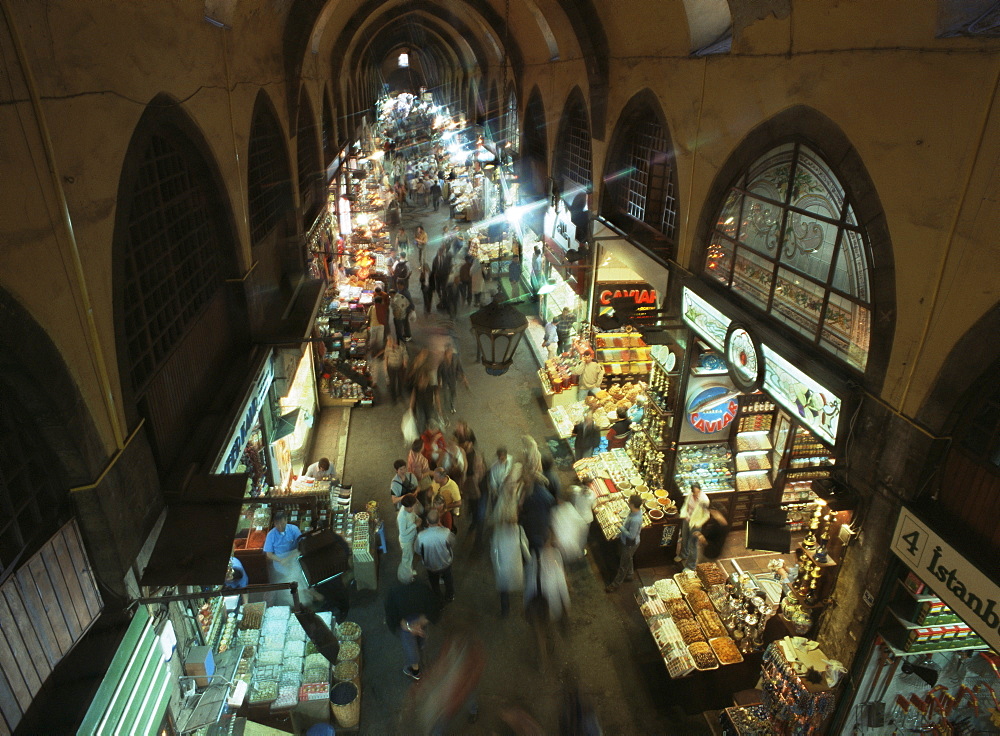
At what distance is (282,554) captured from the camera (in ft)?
22.4

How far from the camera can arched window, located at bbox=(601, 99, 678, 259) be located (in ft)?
29.1

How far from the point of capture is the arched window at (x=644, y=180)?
8.87m

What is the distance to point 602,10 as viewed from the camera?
9312mm

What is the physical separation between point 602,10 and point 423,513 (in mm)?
7869

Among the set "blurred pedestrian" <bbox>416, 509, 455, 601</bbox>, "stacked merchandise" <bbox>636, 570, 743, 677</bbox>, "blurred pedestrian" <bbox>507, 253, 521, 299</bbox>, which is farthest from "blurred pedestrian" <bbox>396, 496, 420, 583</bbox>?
"blurred pedestrian" <bbox>507, 253, 521, 299</bbox>

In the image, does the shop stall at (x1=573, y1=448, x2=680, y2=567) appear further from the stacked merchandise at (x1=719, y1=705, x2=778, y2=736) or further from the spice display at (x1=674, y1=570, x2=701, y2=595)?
the stacked merchandise at (x1=719, y1=705, x2=778, y2=736)

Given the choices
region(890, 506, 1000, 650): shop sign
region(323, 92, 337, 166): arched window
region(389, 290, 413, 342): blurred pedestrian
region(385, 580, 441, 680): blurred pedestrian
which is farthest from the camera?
region(323, 92, 337, 166): arched window

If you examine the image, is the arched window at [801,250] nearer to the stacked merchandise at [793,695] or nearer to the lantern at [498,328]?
the lantern at [498,328]

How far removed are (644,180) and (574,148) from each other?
3739 millimetres

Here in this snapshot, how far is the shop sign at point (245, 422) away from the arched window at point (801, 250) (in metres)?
5.55

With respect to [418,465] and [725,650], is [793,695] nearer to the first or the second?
[725,650]

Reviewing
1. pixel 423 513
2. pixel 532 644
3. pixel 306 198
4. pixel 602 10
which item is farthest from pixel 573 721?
pixel 306 198

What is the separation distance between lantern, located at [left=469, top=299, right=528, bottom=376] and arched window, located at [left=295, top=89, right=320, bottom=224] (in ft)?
21.5

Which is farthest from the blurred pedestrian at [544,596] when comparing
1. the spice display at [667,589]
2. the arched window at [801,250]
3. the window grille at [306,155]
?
the window grille at [306,155]
